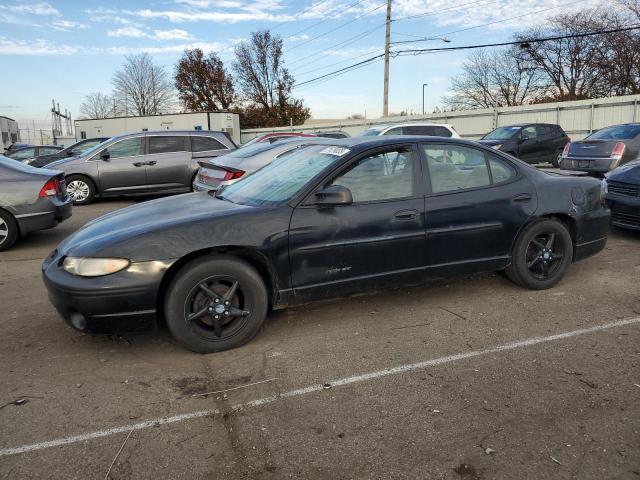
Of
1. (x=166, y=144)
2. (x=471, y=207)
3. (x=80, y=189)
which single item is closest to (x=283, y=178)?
(x=471, y=207)

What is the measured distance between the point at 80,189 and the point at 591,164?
11.2 m

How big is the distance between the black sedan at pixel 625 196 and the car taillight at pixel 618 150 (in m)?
4.04

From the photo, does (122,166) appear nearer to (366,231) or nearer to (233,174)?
(233,174)

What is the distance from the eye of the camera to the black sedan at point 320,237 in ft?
11.4

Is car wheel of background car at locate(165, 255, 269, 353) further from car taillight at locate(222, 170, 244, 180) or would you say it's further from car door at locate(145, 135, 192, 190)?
car door at locate(145, 135, 192, 190)

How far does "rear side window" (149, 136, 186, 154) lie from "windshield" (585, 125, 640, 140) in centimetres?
949

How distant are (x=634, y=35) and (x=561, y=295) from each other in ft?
137

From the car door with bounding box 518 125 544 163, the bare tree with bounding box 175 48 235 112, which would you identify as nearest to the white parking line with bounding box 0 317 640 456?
the car door with bounding box 518 125 544 163

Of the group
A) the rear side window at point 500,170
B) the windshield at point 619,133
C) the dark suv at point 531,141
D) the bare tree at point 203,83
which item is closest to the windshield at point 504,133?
the dark suv at point 531,141

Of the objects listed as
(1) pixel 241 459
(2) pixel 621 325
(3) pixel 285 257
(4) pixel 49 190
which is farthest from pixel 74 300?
(4) pixel 49 190

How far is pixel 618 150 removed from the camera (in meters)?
10.8

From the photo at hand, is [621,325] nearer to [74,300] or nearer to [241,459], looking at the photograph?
[241,459]

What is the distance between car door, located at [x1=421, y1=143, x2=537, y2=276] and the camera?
4281 millimetres

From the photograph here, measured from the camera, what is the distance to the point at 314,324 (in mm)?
4199
